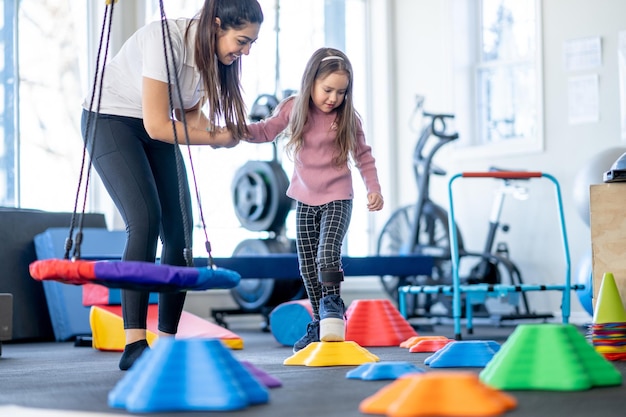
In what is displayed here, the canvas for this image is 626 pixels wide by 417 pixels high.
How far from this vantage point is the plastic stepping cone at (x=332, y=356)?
312 centimetres

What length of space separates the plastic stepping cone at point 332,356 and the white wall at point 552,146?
2.93m

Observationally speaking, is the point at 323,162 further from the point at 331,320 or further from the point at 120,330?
the point at 120,330

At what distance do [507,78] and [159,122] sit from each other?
182 inches

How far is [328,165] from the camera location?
3.57m

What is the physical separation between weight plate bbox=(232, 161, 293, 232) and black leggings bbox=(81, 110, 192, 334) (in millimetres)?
3157

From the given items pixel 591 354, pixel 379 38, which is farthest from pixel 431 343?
pixel 379 38

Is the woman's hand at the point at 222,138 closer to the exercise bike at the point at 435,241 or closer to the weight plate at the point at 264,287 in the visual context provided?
the weight plate at the point at 264,287

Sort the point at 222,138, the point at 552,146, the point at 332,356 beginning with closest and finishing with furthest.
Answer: the point at 222,138 → the point at 332,356 → the point at 552,146

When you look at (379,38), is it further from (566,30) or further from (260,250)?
(260,250)

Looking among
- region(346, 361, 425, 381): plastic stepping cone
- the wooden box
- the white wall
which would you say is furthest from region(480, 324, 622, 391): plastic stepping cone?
the white wall

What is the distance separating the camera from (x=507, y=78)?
22.7 ft

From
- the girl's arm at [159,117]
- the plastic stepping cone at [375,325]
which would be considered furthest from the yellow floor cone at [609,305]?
the girl's arm at [159,117]

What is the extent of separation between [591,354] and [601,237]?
1.42 m

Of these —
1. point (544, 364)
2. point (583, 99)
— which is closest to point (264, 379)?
point (544, 364)
